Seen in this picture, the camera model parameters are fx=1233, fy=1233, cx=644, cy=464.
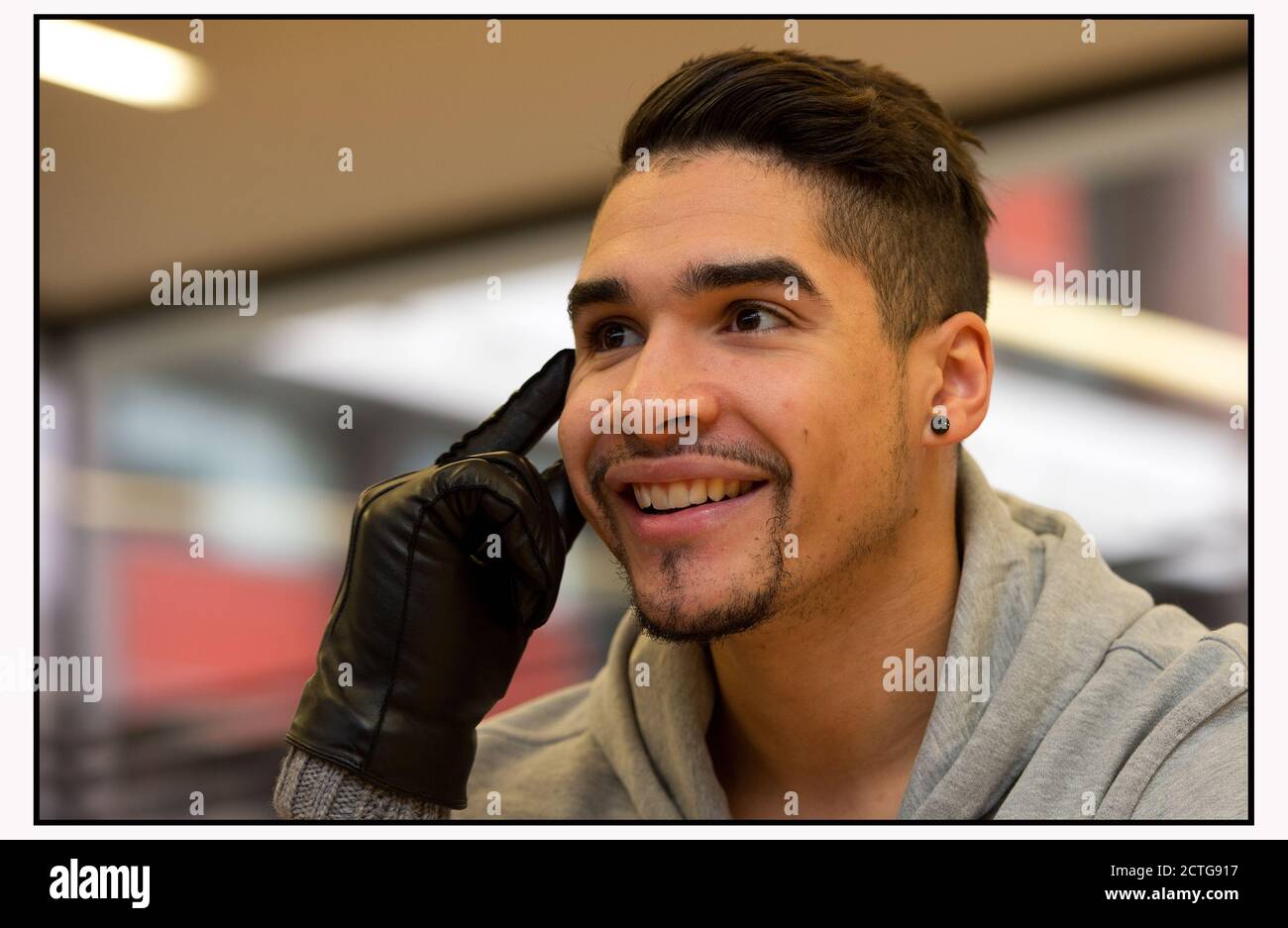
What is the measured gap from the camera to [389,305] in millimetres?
5039

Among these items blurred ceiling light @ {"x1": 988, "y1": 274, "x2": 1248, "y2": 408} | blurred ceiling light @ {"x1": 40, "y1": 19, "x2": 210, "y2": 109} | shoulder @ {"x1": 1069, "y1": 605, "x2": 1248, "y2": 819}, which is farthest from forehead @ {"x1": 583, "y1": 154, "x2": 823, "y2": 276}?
blurred ceiling light @ {"x1": 40, "y1": 19, "x2": 210, "y2": 109}

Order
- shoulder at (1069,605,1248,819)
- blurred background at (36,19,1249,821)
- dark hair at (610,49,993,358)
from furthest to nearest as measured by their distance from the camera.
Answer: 1. blurred background at (36,19,1249,821)
2. dark hair at (610,49,993,358)
3. shoulder at (1069,605,1248,819)

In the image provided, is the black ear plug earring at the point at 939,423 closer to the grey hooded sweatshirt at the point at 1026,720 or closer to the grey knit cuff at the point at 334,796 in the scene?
the grey hooded sweatshirt at the point at 1026,720

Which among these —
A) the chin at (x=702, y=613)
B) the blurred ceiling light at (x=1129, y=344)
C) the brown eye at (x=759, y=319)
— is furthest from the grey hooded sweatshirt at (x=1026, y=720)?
the blurred ceiling light at (x=1129, y=344)

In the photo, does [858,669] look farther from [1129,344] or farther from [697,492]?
[1129,344]

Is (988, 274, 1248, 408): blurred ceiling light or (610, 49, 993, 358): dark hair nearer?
(610, 49, 993, 358): dark hair

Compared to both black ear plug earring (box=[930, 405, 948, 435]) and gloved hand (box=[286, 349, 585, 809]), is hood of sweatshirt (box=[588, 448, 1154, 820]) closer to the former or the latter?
black ear plug earring (box=[930, 405, 948, 435])

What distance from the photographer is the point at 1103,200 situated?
3611 mm

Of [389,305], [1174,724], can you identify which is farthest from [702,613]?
[389,305]

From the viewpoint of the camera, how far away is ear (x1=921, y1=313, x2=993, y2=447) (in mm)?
1456

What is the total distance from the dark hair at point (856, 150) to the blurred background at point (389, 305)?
0.99 m
